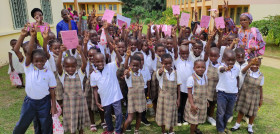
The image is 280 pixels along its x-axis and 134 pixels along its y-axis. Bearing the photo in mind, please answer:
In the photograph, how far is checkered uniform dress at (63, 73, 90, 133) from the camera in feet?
9.30

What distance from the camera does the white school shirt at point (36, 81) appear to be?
252 centimetres

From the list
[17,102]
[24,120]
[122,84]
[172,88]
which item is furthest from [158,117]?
[17,102]

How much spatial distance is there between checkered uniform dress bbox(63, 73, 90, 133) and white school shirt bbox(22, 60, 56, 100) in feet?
1.04

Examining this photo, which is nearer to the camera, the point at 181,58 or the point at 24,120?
the point at 24,120

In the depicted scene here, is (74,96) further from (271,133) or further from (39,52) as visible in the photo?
(271,133)

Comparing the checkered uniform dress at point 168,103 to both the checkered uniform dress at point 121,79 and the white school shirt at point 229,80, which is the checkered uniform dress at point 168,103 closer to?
the white school shirt at point 229,80

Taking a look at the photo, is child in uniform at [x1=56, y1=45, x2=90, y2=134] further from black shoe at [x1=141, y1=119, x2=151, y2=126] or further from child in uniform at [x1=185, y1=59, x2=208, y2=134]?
child in uniform at [x1=185, y1=59, x2=208, y2=134]

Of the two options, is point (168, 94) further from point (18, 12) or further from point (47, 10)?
point (47, 10)

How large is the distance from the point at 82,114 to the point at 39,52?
1064mm

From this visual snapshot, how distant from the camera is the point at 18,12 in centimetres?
804

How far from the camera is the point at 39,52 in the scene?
2.53 meters

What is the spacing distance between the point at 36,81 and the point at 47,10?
933cm

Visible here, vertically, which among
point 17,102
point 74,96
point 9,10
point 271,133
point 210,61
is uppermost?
point 9,10

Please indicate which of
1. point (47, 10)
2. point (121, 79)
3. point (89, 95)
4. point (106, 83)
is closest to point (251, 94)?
point (121, 79)
